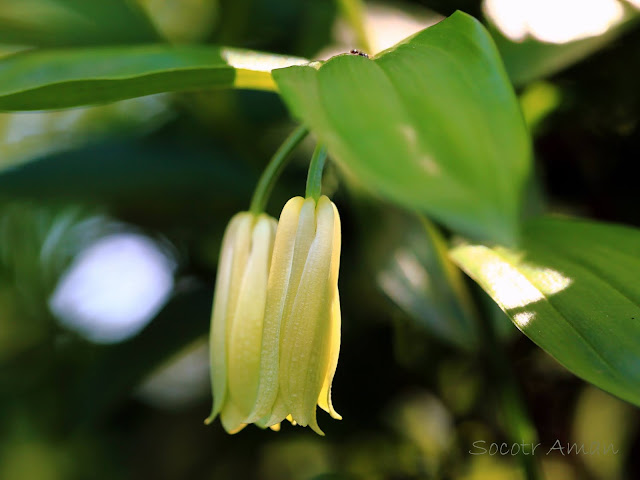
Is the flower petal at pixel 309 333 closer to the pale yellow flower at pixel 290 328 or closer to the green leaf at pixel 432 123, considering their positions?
the pale yellow flower at pixel 290 328

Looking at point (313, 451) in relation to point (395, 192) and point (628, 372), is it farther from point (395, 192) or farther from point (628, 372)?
point (395, 192)

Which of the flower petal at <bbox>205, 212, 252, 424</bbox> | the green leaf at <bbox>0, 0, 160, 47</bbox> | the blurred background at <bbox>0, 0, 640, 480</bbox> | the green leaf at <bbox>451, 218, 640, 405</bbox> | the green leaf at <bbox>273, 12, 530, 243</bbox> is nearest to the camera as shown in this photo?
the green leaf at <bbox>273, 12, 530, 243</bbox>

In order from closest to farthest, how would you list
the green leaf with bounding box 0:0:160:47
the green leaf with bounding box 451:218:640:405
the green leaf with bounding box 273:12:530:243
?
1. the green leaf with bounding box 273:12:530:243
2. the green leaf with bounding box 451:218:640:405
3. the green leaf with bounding box 0:0:160:47

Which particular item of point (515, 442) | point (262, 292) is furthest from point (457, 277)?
point (262, 292)

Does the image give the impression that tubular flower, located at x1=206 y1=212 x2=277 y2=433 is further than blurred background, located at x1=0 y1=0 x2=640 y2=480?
No

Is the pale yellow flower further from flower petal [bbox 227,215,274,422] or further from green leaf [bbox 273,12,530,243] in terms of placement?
green leaf [bbox 273,12,530,243]

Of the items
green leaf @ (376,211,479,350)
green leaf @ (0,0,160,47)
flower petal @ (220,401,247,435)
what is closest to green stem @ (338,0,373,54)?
green leaf @ (376,211,479,350)

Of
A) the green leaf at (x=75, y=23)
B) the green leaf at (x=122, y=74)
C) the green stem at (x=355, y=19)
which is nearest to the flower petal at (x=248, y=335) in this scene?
the green leaf at (x=122, y=74)

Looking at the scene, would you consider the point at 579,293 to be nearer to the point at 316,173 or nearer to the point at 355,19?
the point at 316,173
